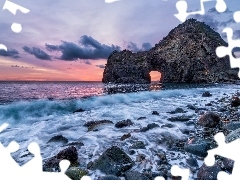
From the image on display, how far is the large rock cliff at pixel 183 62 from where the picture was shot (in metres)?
83.8

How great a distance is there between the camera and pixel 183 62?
292 ft

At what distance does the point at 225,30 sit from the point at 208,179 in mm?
2526

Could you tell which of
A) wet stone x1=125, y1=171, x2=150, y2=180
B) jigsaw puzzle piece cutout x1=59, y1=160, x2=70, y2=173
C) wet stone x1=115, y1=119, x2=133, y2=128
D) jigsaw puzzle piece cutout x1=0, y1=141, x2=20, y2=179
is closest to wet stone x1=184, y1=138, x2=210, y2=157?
wet stone x1=125, y1=171, x2=150, y2=180

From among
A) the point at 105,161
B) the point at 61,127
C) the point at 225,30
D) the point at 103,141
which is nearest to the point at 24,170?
the point at 105,161

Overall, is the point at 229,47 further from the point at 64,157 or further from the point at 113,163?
the point at 64,157

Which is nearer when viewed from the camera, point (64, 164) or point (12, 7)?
point (64, 164)

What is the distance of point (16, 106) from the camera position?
46.5 feet

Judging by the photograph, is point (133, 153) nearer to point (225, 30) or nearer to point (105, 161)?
point (105, 161)

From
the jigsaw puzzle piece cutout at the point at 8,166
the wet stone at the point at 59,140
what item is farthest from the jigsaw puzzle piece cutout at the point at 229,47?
the wet stone at the point at 59,140

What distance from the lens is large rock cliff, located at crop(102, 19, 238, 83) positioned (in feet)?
275

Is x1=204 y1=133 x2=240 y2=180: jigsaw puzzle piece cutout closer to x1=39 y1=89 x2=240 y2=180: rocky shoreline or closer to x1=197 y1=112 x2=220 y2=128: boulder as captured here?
x1=39 y1=89 x2=240 y2=180: rocky shoreline

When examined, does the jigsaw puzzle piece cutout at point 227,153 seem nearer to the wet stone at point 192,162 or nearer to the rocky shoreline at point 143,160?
the rocky shoreline at point 143,160

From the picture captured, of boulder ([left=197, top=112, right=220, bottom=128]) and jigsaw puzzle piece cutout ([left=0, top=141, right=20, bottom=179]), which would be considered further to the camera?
boulder ([left=197, top=112, right=220, bottom=128])

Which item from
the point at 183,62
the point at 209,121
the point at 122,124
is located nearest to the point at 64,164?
the point at 122,124
